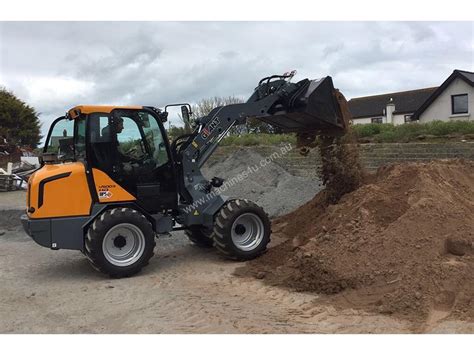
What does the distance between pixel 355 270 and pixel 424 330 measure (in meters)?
1.49

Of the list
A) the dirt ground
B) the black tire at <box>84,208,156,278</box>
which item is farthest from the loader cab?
the dirt ground

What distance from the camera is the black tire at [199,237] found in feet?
28.2

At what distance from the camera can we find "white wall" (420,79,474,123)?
2788 centimetres

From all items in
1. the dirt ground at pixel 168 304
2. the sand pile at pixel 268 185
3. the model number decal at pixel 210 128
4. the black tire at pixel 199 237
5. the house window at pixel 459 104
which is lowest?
the dirt ground at pixel 168 304

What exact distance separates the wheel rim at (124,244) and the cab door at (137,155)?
538mm

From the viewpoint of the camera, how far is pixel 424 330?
4.67m

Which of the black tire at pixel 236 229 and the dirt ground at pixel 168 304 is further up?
the black tire at pixel 236 229

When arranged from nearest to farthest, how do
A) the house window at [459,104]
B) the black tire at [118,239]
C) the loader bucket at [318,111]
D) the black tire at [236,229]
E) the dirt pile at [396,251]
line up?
the dirt pile at [396,251]
the black tire at [118,239]
the black tire at [236,229]
the loader bucket at [318,111]
the house window at [459,104]

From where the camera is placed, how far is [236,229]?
25.8 feet

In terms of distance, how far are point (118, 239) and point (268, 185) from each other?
8064 mm

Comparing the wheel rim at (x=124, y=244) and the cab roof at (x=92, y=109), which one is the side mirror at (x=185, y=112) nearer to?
the cab roof at (x=92, y=109)

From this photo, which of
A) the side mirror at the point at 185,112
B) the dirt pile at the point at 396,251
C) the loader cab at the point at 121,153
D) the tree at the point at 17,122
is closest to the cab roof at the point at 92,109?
the loader cab at the point at 121,153

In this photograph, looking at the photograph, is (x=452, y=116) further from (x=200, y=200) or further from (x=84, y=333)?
(x=84, y=333)

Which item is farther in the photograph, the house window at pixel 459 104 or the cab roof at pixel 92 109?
the house window at pixel 459 104
